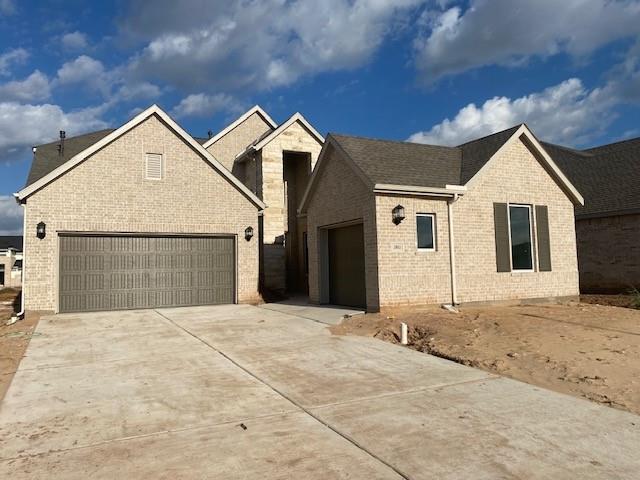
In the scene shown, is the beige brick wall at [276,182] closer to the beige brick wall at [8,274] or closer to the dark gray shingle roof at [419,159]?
the dark gray shingle roof at [419,159]

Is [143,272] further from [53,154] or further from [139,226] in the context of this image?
[53,154]

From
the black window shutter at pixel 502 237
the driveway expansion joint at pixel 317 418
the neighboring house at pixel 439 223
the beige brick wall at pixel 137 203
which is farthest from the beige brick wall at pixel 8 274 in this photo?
the black window shutter at pixel 502 237

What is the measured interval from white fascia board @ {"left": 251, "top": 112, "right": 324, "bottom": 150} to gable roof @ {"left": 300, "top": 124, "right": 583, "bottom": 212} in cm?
576

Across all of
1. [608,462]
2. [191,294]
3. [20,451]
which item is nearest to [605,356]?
[608,462]

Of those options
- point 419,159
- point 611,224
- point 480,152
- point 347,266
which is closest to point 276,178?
point 347,266

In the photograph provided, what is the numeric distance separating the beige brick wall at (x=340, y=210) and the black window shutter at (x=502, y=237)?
385 cm

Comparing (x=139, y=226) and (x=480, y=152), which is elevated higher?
(x=480, y=152)

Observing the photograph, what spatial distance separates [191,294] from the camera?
1559cm

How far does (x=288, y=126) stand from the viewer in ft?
70.0

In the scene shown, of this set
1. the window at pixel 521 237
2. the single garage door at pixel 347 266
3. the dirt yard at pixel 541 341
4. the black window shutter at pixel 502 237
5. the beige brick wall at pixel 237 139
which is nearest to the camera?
the dirt yard at pixel 541 341

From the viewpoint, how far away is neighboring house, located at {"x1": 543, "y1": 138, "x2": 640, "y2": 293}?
56.0 ft

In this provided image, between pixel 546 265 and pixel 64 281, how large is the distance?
14302 mm

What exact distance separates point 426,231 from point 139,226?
8.75 m

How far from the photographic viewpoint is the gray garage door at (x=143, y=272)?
14164 millimetres
